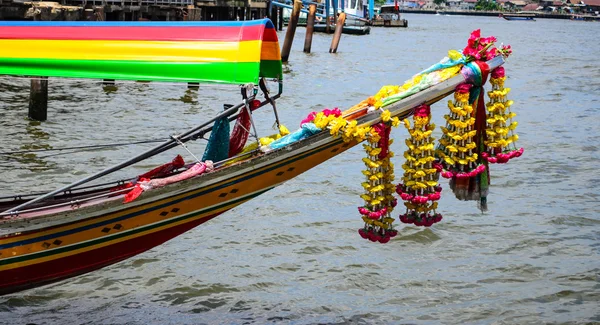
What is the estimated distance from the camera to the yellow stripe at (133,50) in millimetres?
6883

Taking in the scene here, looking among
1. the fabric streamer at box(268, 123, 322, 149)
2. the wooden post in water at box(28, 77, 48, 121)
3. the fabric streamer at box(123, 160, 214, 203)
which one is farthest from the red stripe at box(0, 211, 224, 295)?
the wooden post in water at box(28, 77, 48, 121)

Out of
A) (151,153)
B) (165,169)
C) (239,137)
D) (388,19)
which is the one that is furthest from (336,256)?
(388,19)

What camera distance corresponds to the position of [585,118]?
789 inches

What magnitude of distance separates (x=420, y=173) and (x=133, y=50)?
2358 mm

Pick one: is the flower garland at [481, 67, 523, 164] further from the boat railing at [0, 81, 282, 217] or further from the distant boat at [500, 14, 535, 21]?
the distant boat at [500, 14, 535, 21]

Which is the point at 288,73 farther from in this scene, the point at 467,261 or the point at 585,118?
the point at 467,261

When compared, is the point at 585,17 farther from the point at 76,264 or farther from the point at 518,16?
the point at 76,264

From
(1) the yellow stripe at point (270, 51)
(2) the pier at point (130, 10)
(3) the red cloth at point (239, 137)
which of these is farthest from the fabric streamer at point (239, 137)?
(2) the pier at point (130, 10)

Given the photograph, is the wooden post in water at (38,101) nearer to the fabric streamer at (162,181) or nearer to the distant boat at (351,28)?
the fabric streamer at (162,181)

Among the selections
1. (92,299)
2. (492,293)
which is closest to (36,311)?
(92,299)

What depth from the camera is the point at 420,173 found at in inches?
272

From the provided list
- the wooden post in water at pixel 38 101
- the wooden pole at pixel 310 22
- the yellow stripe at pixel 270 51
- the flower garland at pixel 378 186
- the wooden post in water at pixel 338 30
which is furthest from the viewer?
the wooden post in water at pixel 338 30

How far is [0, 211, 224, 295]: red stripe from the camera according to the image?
6.82 metres

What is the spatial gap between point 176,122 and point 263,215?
267 inches
